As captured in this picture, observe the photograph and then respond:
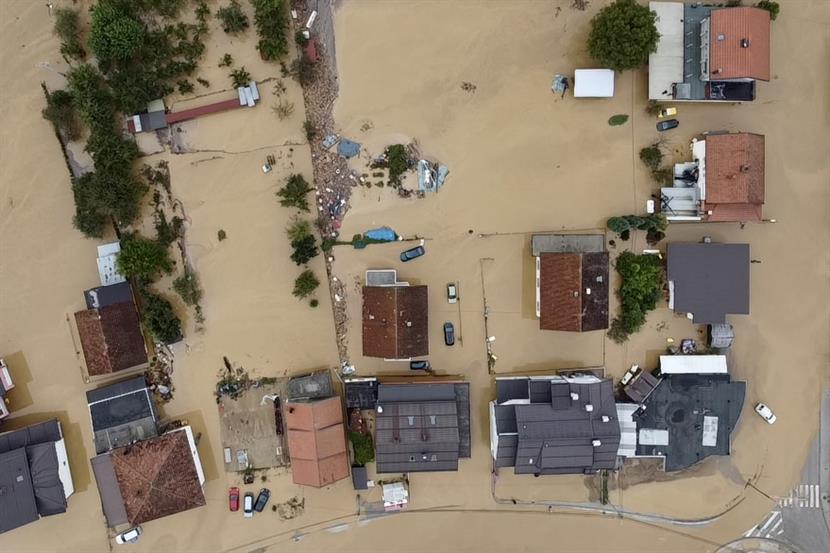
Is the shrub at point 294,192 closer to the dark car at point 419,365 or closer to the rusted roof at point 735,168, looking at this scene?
the dark car at point 419,365

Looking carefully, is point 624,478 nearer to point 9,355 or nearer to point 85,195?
point 85,195

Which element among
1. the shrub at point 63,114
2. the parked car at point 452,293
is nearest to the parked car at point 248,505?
the parked car at point 452,293

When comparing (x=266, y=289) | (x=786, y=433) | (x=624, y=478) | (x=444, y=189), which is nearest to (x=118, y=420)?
(x=266, y=289)

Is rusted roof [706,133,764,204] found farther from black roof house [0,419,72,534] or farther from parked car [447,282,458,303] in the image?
black roof house [0,419,72,534]

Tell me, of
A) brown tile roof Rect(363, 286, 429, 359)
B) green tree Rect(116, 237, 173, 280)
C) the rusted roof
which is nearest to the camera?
the rusted roof

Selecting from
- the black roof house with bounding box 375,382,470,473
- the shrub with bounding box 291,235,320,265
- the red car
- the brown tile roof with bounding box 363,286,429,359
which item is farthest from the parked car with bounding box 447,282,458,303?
the red car
